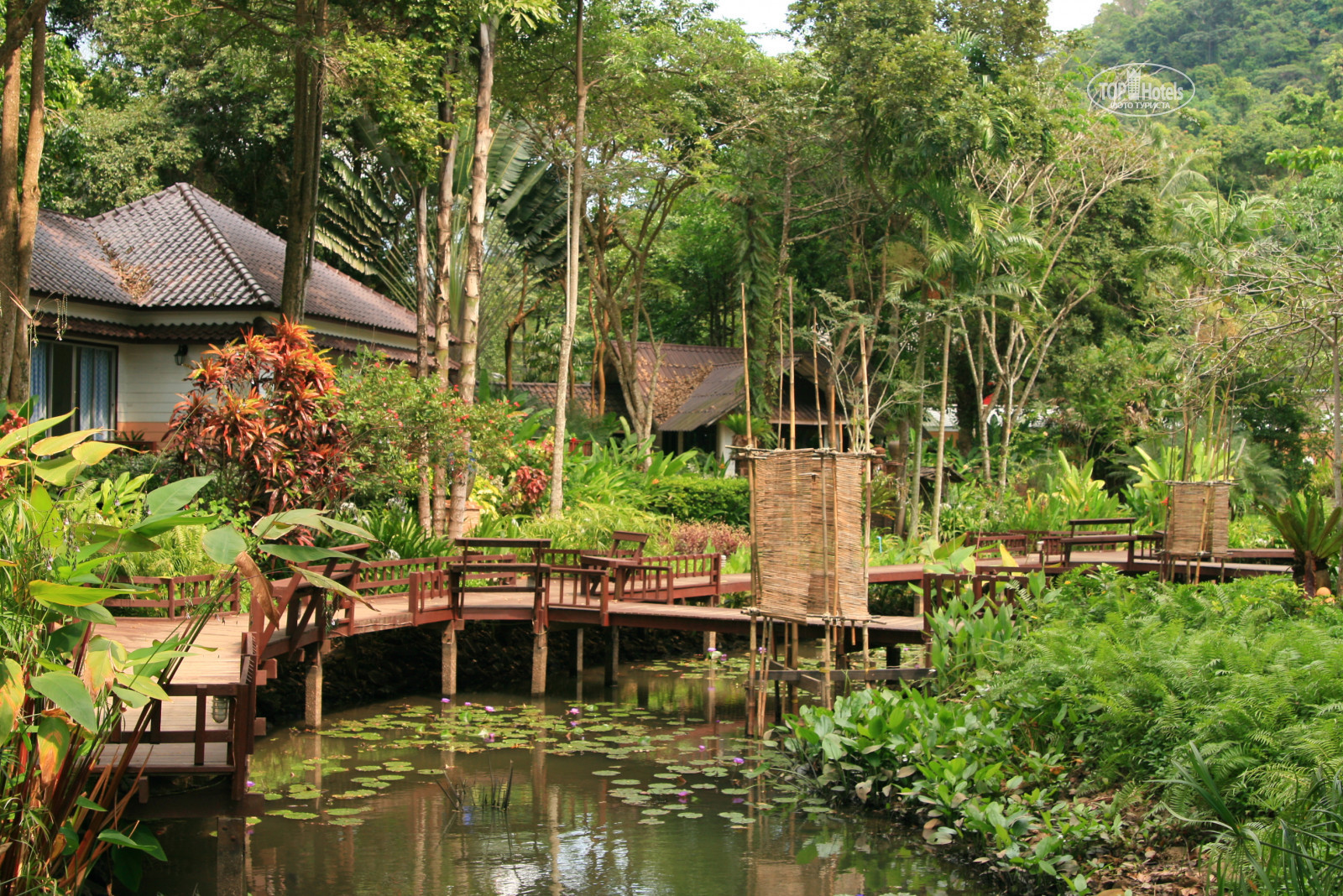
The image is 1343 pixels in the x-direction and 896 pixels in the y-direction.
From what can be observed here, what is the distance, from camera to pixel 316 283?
67.2 ft

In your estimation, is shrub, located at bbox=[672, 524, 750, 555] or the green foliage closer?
the green foliage

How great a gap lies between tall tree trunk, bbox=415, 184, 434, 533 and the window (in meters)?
4.48

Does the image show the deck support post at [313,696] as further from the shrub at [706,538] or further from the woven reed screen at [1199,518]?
the woven reed screen at [1199,518]

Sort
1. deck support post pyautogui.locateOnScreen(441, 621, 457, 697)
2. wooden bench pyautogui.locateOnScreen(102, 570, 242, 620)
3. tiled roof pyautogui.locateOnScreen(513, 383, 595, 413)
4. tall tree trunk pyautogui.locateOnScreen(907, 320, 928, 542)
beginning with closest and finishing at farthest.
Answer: wooden bench pyautogui.locateOnScreen(102, 570, 242, 620) < deck support post pyautogui.locateOnScreen(441, 621, 457, 697) < tall tree trunk pyautogui.locateOnScreen(907, 320, 928, 542) < tiled roof pyautogui.locateOnScreen(513, 383, 595, 413)

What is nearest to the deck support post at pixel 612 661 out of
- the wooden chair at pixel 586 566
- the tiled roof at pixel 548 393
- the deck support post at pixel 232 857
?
the wooden chair at pixel 586 566

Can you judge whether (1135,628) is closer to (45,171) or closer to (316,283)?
(316,283)

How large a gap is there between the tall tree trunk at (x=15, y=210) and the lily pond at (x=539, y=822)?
4961 millimetres

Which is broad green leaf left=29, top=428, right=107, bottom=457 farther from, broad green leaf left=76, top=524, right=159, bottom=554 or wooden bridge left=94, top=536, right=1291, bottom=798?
wooden bridge left=94, top=536, right=1291, bottom=798

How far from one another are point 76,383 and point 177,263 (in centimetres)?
273

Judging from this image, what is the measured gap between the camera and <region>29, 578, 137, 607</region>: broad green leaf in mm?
3924

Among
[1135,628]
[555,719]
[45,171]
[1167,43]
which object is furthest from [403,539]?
[1167,43]

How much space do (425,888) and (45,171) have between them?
1633 centimetres

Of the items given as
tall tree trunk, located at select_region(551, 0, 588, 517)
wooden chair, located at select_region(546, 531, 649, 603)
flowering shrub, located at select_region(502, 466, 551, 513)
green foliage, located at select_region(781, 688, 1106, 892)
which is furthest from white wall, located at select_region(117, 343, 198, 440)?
green foliage, located at select_region(781, 688, 1106, 892)

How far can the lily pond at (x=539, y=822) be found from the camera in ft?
23.9
